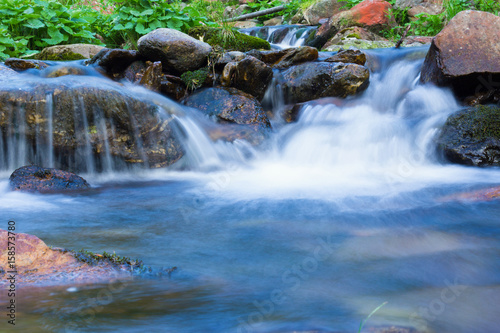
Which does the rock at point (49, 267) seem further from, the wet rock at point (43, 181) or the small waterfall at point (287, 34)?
the small waterfall at point (287, 34)

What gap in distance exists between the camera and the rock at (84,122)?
554cm

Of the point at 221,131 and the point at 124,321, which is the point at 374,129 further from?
the point at 124,321

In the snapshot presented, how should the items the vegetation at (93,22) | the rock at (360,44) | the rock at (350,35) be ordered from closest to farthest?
the vegetation at (93,22)
the rock at (360,44)
the rock at (350,35)

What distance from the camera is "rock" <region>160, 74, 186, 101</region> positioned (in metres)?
7.29

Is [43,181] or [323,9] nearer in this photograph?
[43,181]

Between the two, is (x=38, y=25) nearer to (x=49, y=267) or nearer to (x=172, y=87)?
(x=172, y=87)

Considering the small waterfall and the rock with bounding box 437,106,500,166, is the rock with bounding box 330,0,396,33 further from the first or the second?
the rock with bounding box 437,106,500,166

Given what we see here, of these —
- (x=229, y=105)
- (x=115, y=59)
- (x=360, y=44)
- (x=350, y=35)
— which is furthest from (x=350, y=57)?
(x=115, y=59)

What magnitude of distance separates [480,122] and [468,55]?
4.99 feet

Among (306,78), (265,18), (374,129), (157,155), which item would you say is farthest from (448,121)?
(265,18)

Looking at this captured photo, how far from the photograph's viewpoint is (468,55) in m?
6.73

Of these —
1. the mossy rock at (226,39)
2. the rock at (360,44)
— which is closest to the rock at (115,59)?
the mossy rock at (226,39)

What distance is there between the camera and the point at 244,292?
216 cm

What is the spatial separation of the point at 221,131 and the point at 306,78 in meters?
2.25
